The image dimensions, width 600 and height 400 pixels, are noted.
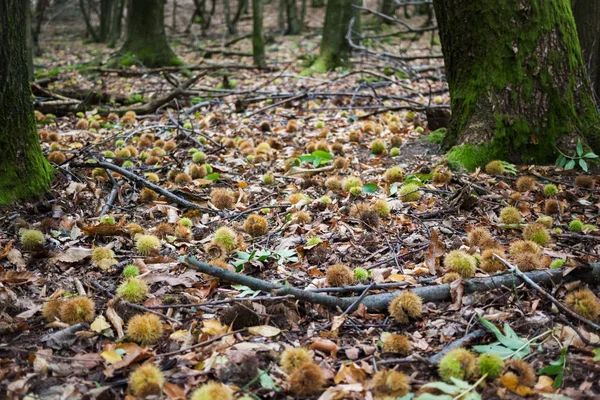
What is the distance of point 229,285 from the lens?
8.87ft

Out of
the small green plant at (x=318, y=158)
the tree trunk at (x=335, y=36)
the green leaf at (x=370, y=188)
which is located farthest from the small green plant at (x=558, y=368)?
the tree trunk at (x=335, y=36)

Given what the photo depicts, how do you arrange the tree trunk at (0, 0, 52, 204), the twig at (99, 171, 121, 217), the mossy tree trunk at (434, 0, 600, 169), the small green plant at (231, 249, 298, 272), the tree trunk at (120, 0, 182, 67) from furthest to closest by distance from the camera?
the tree trunk at (120, 0, 182, 67), the mossy tree trunk at (434, 0, 600, 169), the twig at (99, 171, 121, 217), the tree trunk at (0, 0, 52, 204), the small green plant at (231, 249, 298, 272)

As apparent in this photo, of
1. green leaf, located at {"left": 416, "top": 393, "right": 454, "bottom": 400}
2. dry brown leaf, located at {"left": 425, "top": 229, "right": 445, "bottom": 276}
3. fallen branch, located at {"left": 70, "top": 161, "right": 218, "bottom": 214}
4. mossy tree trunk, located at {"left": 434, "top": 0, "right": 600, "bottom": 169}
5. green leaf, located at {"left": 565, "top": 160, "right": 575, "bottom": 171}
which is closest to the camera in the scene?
green leaf, located at {"left": 416, "top": 393, "right": 454, "bottom": 400}

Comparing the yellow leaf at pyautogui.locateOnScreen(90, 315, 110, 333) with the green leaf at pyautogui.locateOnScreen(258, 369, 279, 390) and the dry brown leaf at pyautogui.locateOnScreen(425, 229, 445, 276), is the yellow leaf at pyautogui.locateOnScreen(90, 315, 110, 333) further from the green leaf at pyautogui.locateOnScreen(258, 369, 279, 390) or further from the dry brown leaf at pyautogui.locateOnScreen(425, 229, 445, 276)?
the dry brown leaf at pyautogui.locateOnScreen(425, 229, 445, 276)

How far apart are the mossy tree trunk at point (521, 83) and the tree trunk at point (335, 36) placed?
6.79m

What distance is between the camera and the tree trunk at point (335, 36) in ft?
35.6

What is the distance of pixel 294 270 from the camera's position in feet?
9.61

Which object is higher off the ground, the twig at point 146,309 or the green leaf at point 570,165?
the green leaf at point 570,165

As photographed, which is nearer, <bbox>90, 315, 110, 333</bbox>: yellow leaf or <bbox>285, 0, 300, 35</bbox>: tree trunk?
<bbox>90, 315, 110, 333</bbox>: yellow leaf

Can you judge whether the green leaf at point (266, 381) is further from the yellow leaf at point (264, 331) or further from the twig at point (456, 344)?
the twig at point (456, 344)

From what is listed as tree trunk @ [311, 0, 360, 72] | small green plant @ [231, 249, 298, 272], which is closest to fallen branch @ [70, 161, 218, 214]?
small green plant @ [231, 249, 298, 272]

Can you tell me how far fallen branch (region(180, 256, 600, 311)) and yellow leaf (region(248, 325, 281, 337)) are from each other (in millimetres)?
176

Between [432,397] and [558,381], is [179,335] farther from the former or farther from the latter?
[558,381]

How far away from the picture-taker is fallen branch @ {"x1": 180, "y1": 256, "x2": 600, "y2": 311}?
2.35 metres
